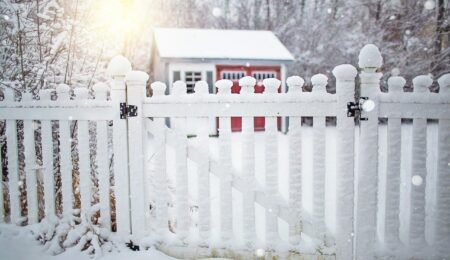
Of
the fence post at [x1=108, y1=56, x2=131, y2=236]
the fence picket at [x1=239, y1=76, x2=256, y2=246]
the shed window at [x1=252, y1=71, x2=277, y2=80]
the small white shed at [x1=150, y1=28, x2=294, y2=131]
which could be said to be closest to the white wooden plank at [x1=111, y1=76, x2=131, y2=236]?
the fence post at [x1=108, y1=56, x2=131, y2=236]

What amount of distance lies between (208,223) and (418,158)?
170 centimetres

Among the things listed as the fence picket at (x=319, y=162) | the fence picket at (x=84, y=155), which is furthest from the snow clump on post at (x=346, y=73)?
the fence picket at (x=84, y=155)

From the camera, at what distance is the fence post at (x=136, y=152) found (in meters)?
2.99

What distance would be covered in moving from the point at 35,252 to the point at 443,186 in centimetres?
334

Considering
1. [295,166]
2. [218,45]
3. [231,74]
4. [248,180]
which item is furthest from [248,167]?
[218,45]

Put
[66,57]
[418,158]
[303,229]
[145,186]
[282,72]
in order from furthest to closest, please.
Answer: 1. [282,72]
2. [66,57]
3. [145,186]
4. [303,229]
5. [418,158]

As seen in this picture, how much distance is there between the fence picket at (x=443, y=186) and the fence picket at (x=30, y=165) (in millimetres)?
3421

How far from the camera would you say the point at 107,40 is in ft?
15.4

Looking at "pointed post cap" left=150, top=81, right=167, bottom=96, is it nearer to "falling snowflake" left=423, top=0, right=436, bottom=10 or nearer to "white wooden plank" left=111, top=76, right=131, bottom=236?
"white wooden plank" left=111, top=76, right=131, bottom=236

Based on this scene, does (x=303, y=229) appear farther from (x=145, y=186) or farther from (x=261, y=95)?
(x=145, y=186)

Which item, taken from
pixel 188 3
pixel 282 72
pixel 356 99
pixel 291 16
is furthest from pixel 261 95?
pixel 188 3

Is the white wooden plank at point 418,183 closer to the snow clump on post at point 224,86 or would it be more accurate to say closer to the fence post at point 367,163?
the fence post at point 367,163

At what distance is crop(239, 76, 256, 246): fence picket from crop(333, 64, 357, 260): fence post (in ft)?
2.13

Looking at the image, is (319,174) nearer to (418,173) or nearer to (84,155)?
(418,173)
